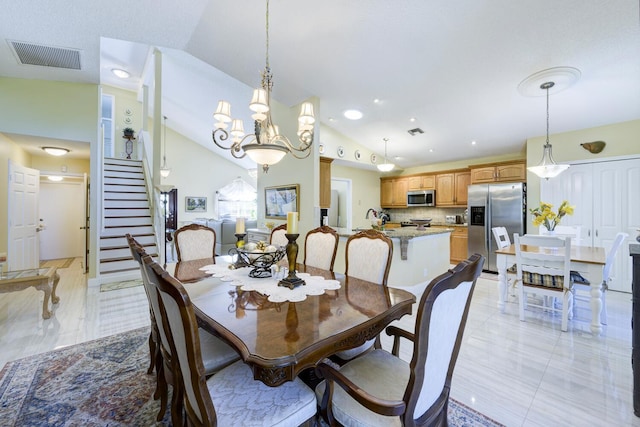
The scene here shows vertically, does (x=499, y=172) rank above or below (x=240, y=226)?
above

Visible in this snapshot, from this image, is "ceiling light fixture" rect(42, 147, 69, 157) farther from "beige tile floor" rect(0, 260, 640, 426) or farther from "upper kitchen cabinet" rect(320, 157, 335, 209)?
"upper kitchen cabinet" rect(320, 157, 335, 209)

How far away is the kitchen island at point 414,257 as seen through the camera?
12.6 ft

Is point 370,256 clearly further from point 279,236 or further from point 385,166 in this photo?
point 385,166

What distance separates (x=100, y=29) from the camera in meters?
2.98

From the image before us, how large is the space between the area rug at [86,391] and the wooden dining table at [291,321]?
79cm

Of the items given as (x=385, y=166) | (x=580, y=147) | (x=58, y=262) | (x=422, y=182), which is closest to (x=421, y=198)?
(x=422, y=182)

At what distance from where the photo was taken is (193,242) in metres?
2.90

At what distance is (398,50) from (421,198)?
412 centimetres

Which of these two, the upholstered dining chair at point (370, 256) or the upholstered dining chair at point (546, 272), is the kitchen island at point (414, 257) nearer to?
the upholstered dining chair at point (546, 272)

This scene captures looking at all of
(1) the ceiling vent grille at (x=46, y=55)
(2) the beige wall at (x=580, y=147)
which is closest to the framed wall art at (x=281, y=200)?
(1) the ceiling vent grille at (x=46, y=55)

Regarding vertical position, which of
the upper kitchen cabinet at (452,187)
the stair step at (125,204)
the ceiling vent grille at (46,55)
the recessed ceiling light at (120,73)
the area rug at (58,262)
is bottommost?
the area rug at (58,262)

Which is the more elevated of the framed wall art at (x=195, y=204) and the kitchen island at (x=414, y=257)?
the framed wall art at (x=195, y=204)

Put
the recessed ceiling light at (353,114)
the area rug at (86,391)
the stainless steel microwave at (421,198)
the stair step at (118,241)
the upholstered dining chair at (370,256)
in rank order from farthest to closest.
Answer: the stainless steel microwave at (421,198), the stair step at (118,241), the recessed ceiling light at (353,114), the upholstered dining chair at (370,256), the area rug at (86,391)

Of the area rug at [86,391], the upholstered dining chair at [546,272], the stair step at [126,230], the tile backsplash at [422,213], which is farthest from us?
the tile backsplash at [422,213]
